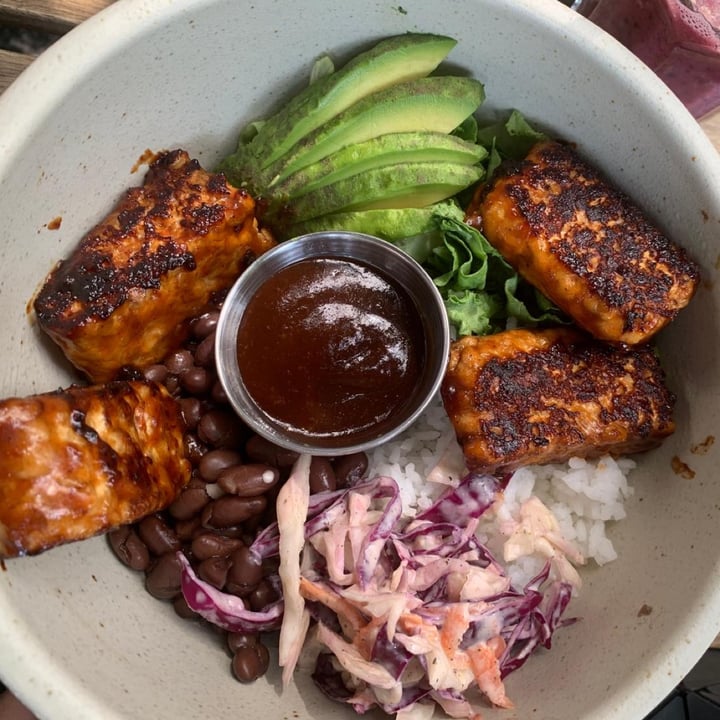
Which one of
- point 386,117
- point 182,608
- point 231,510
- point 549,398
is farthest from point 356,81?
point 182,608

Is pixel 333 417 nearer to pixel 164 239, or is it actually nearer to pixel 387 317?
pixel 387 317

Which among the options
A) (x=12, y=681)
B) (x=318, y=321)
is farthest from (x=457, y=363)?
(x=12, y=681)

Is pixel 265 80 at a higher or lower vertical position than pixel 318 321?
higher

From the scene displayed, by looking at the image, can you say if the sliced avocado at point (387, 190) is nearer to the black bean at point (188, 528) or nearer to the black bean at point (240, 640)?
the black bean at point (188, 528)

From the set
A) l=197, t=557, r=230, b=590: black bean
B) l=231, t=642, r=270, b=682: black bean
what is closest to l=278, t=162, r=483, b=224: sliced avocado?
l=197, t=557, r=230, b=590: black bean

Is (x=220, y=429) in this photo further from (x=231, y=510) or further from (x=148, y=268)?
(x=148, y=268)

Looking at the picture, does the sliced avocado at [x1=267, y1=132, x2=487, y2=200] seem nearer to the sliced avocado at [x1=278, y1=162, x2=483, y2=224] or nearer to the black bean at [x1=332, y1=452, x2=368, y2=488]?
the sliced avocado at [x1=278, y1=162, x2=483, y2=224]
